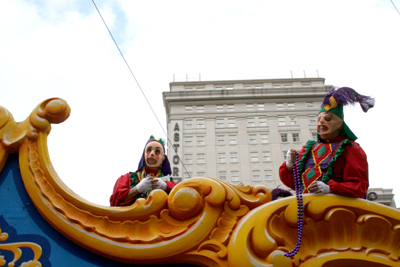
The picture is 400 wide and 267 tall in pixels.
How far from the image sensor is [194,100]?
25.7 m

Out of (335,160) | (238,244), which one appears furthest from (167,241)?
(335,160)

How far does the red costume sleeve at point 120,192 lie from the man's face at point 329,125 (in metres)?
1.51

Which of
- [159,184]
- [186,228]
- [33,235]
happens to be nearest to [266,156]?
[159,184]

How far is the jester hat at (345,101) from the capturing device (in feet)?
8.00

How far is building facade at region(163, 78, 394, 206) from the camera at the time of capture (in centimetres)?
2347

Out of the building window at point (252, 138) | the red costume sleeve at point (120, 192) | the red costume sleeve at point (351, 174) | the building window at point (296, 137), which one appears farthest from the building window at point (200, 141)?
the red costume sleeve at point (351, 174)

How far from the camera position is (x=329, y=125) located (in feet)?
8.25

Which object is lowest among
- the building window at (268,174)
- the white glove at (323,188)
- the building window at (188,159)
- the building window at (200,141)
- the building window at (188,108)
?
the white glove at (323,188)

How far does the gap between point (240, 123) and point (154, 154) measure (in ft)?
75.0

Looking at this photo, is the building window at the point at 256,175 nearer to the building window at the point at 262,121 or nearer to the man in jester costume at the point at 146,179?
the building window at the point at 262,121

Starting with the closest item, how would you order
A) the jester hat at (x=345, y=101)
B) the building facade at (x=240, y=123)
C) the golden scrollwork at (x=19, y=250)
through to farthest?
the golden scrollwork at (x=19, y=250)
the jester hat at (x=345, y=101)
the building facade at (x=240, y=123)

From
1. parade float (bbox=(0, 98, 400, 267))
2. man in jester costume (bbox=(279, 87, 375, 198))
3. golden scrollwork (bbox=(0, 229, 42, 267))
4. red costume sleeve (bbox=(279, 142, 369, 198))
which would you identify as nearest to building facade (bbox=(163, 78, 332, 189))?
man in jester costume (bbox=(279, 87, 375, 198))

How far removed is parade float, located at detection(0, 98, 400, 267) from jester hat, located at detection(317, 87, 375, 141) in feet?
2.03

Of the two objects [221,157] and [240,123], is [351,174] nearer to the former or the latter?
[221,157]
